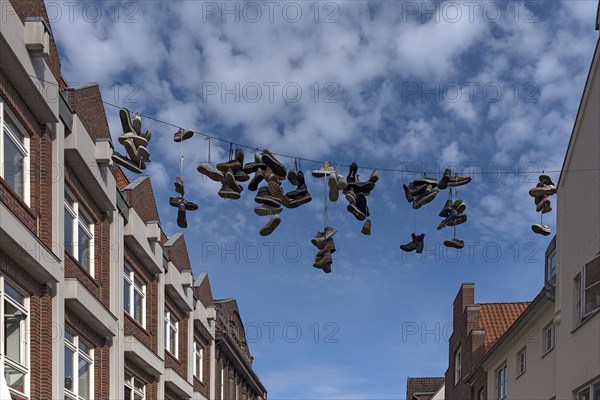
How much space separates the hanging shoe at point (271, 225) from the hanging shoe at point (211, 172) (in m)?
1.00

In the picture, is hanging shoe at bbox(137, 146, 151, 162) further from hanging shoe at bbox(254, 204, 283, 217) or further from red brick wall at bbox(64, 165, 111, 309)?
red brick wall at bbox(64, 165, 111, 309)

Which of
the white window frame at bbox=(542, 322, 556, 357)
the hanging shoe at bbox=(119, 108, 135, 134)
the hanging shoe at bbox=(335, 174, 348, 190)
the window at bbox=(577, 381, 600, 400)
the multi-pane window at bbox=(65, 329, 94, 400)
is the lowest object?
the window at bbox=(577, 381, 600, 400)

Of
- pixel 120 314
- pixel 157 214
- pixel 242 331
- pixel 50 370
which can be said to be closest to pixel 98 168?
pixel 120 314

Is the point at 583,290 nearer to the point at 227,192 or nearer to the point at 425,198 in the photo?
the point at 425,198

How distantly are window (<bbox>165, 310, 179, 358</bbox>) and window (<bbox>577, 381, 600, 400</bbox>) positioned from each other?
13.2 meters

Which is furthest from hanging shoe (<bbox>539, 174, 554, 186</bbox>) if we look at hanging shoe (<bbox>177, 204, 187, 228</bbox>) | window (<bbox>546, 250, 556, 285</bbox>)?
window (<bbox>546, 250, 556, 285</bbox>)

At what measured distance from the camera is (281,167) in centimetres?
1117

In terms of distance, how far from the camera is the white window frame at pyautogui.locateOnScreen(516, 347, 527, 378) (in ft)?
78.6

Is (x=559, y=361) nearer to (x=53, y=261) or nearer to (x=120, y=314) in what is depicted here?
(x=120, y=314)

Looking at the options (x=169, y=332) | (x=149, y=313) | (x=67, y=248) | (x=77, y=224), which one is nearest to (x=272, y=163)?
(x=67, y=248)

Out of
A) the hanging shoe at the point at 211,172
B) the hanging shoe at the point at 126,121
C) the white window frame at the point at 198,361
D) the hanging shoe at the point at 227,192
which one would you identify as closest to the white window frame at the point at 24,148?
the hanging shoe at the point at 126,121

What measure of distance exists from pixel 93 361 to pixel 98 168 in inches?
173

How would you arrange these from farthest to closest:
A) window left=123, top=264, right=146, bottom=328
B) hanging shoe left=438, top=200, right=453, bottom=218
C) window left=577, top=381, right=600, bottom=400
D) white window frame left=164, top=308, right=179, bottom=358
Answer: white window frame left=164, top=308, right=179, bottom=358, window left=123, top=264, right=146, bottom=328, window left=577, top=381, right=600, bottom=400, hanging shoe left=438, top=200, right=453, bottom=218

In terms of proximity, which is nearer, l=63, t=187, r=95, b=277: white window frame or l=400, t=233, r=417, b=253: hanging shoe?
l=400, t=233, r=417, b=253: hanging shoe
